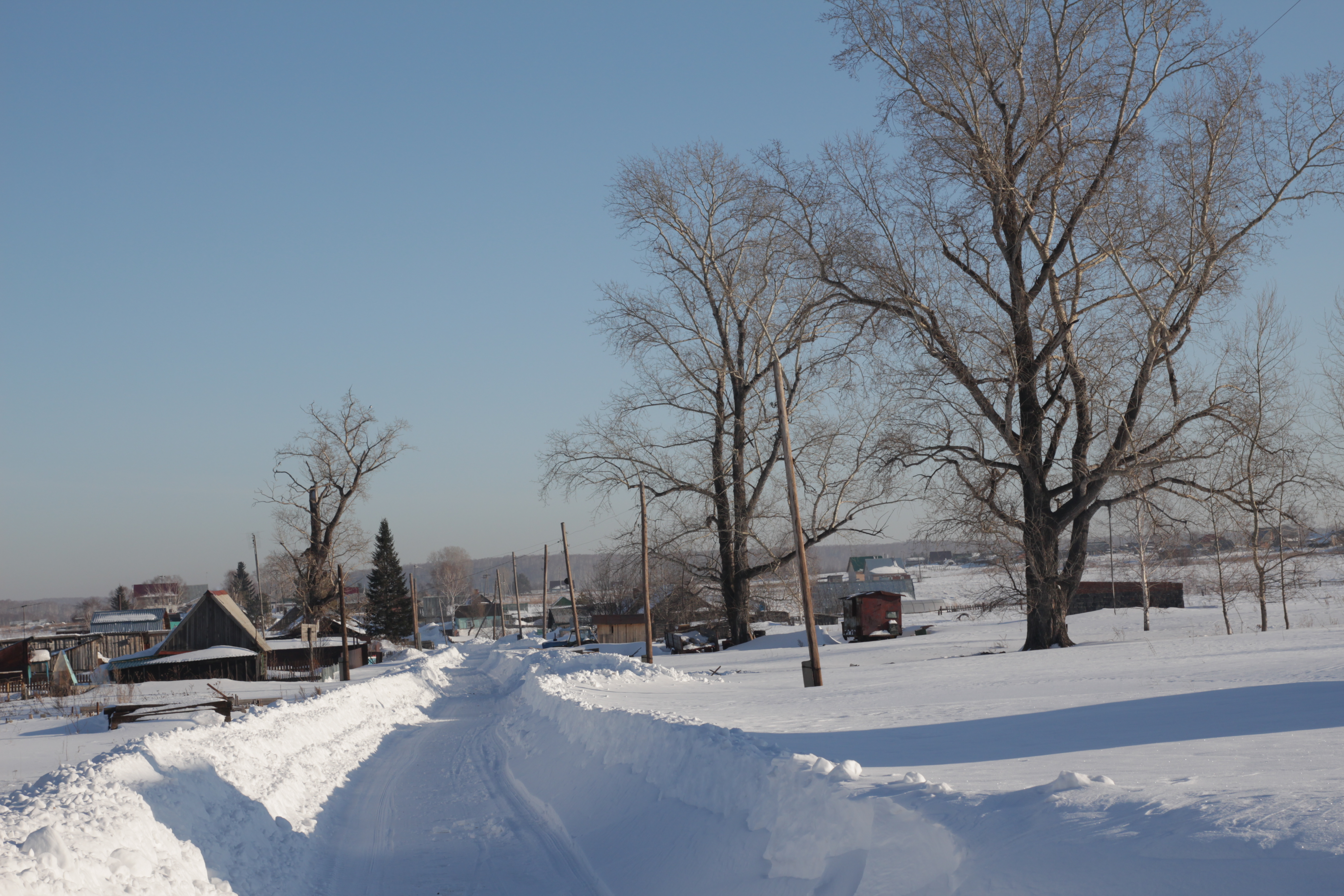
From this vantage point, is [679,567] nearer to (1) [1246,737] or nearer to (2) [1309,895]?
(1) [1246,737]

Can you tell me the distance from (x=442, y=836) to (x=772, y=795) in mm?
4608

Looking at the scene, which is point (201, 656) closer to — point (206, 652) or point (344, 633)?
point (206, 652)

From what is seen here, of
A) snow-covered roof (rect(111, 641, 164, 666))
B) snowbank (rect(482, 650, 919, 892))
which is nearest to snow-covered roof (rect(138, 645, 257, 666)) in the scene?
snow-covered roof (rect(111, 641, 164, 666))

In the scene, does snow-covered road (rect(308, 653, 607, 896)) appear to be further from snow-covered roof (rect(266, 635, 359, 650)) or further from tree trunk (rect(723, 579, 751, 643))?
snow-covered roof (rect(266, 635, 359, 650))

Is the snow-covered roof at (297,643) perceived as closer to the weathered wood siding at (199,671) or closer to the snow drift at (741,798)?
the weathered wood siding at (199,671)

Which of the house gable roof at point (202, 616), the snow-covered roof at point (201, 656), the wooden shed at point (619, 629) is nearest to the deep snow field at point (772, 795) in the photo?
the snow-covered roof at point (201, 656)

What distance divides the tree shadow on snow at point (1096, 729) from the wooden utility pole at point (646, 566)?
22030 mm

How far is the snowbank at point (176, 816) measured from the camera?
20.2 feet

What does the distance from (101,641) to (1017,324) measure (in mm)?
71991

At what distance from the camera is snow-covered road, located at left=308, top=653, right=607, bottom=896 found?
8.34m

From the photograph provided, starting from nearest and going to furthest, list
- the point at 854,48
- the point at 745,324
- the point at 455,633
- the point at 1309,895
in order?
the point at 1309,895
the point at 854,48
the point at 745,324
the point at 455,633

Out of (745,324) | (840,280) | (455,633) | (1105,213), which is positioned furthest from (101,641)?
(1105,213)

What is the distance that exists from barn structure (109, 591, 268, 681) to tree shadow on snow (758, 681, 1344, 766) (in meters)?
46.0

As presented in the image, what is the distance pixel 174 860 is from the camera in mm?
7293
